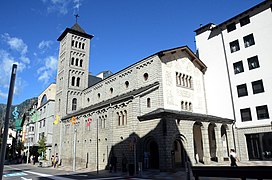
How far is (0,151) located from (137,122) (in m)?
19.7

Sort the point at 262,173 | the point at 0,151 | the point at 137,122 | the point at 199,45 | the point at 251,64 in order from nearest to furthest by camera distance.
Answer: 1. the point at 0,151
2. the point at 262,173
3. the point at 137,122
4. the point at 251,64
5. the point at 199,45

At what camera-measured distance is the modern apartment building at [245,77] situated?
26438 millimetres

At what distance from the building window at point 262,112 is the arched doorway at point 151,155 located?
13765mm

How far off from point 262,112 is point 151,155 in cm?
1495

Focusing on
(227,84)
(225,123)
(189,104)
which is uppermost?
(227,84)

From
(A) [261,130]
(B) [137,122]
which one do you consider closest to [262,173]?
(B) [137,122]

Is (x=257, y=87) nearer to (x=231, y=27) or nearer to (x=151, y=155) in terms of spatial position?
(x=231, y=27)

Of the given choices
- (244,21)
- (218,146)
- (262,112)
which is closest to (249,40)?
(244,21)

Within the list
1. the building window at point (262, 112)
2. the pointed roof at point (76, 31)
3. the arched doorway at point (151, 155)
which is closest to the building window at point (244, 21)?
the building window at point (262, 112)

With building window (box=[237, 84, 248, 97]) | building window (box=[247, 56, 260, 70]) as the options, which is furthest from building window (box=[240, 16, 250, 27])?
building window (box=[237, 84, 248, 97])

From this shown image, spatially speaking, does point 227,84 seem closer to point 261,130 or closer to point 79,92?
point 261,130

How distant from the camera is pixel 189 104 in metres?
29.6

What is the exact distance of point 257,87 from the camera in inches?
1073

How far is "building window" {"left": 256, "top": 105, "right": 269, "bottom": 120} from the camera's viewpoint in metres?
26.0
